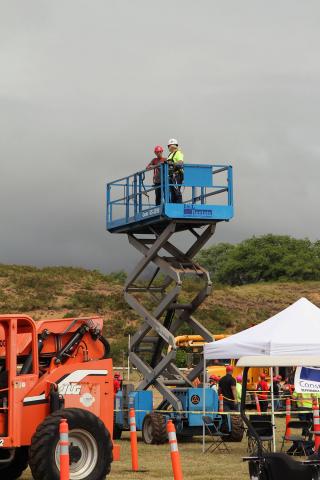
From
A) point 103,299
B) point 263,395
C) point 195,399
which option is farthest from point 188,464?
point 103,299

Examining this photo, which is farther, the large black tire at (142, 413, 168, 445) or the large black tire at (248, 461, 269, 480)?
the large black tire at (142, 413, 168, 445)

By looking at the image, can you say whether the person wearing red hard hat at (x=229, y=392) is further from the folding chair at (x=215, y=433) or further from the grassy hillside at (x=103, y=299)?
the grassy hillside at (x=103, y=299)

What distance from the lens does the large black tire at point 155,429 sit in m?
22.3

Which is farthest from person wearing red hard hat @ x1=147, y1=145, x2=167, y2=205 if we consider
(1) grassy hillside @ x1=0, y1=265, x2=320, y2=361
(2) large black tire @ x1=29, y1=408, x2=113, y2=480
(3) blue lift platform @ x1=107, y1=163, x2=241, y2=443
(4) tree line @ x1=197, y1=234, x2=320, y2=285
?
(4) tree line @ x1=197, y1=234, x2=320, y2=285

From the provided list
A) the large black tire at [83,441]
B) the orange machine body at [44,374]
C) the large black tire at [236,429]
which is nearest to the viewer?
the large black tire at [83,441]

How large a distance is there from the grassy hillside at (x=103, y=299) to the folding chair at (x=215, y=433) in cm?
3765

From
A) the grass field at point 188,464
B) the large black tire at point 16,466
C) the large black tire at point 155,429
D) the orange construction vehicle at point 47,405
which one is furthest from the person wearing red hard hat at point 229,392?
the large black tire at point 16,466

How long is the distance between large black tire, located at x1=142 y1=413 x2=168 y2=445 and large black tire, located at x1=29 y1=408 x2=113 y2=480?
27.1 feet

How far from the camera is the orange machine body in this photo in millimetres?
14078

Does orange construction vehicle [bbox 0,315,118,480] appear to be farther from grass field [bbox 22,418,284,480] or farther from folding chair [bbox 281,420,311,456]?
folding chair [bbox 281,420,311,456]

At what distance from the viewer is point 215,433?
21.5 meters

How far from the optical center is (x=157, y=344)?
83.7ft

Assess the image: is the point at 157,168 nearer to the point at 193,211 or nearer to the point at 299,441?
the point at 193,211

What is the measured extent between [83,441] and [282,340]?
24.5 feet
